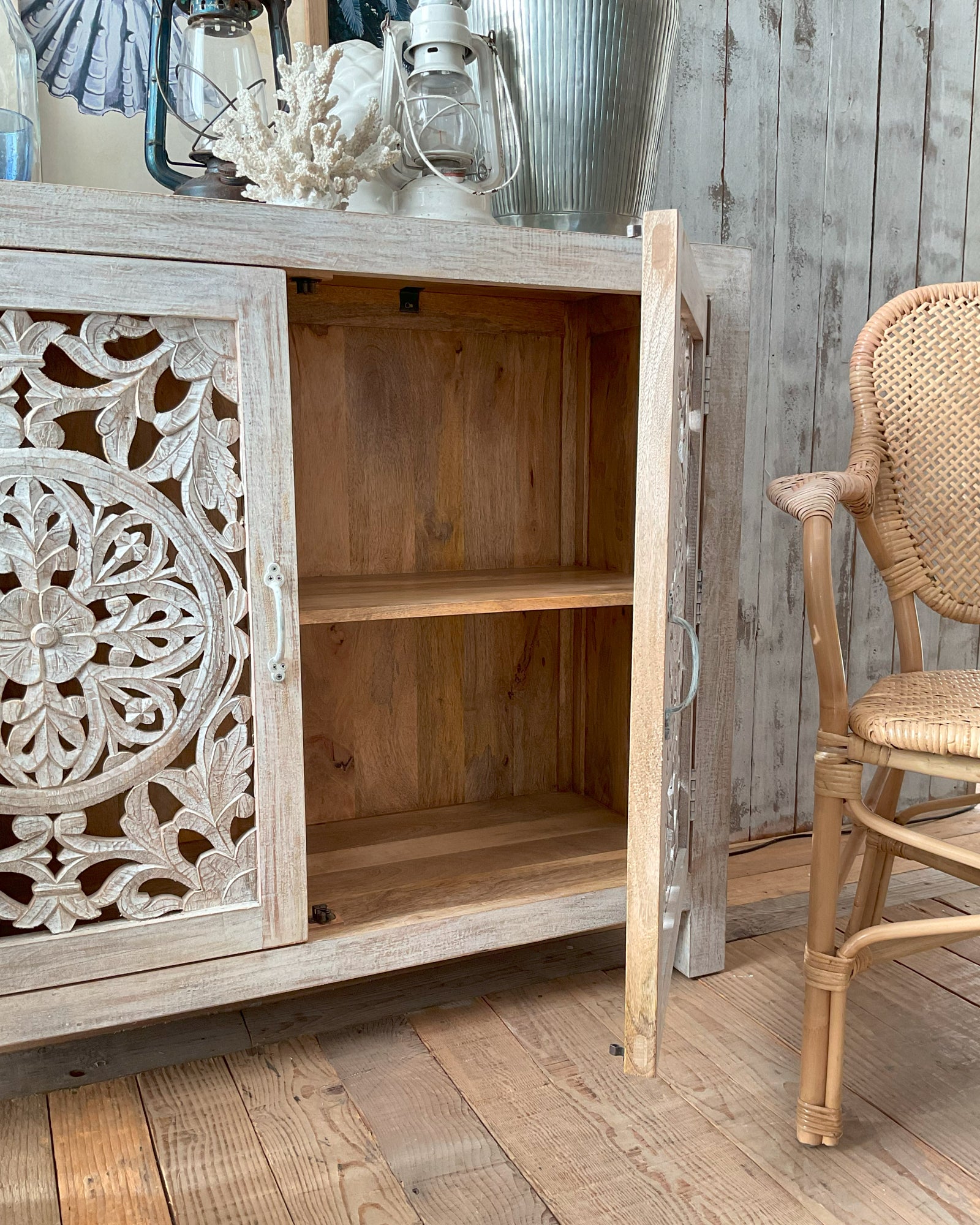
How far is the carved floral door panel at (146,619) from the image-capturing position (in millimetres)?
1059

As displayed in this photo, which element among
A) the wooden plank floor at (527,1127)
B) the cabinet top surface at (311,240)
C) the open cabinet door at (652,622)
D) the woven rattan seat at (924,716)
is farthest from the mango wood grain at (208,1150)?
Result: the cabinet top surface at (311,240)

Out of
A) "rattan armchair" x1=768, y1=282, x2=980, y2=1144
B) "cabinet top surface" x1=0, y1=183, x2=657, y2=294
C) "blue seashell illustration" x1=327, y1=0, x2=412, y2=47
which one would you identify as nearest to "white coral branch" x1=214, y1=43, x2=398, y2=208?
"cabinet top surface" x1=0, y1=183, x2=657, y2=294

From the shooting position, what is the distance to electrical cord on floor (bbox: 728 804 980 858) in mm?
1947

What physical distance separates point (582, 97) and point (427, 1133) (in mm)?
1258

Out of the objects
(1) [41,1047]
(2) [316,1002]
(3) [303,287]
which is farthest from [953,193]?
(1) [41,1047]

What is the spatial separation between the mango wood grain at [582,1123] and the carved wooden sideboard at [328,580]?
133mm

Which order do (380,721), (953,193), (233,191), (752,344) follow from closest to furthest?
(233,191) → (380,721) → (752,344) → (953,193)

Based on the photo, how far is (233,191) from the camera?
1261 mm

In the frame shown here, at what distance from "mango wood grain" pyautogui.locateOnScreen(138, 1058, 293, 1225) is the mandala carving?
23 centimetres

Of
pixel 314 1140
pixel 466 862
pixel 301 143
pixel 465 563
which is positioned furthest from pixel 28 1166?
pixel 301 143

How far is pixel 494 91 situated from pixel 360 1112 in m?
1.26

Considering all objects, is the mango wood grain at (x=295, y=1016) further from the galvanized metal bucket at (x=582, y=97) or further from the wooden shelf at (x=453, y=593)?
the galvanized metal bucket at (x=582, y=97)

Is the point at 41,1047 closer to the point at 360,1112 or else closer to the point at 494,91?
the point at 360,1112

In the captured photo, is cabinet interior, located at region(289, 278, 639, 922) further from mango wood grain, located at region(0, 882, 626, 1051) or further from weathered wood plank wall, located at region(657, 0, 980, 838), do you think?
weathered wood plank wall, located at region(657, 0, 980, 838)
